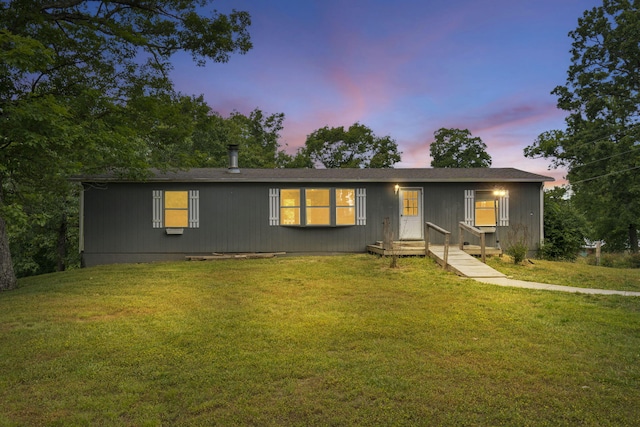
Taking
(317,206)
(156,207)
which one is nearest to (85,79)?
(156,207)

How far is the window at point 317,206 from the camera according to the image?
11875 mm

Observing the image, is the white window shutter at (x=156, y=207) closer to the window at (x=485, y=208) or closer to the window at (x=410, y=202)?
the window at (x=410, y=202)

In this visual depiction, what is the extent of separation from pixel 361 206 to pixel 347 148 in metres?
18.8

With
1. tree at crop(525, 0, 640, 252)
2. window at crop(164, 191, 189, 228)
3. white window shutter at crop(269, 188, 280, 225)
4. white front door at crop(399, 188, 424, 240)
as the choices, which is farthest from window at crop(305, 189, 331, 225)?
tree at crop(525, 0, 640, 252)

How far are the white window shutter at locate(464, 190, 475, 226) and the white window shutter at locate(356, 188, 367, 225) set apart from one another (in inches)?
128

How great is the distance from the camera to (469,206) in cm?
1211

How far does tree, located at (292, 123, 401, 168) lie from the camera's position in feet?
96.8

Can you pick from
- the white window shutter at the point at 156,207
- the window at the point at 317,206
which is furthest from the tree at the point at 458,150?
the white window shutter at the point at 156,207

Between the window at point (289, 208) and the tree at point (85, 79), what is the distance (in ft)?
12.2

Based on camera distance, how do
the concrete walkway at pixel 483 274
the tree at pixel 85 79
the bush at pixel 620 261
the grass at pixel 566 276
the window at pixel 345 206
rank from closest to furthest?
the concrete walkway at pixel 483 274, the tree at pixel 85 79, the grass at pixel 566 276, the window at pixel 345 206, the bush at pixel 620 261

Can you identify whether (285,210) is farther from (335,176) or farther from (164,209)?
(164,209)

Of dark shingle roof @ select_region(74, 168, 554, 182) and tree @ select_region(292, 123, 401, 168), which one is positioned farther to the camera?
tree @ select_region(292, 123, 401, 168)

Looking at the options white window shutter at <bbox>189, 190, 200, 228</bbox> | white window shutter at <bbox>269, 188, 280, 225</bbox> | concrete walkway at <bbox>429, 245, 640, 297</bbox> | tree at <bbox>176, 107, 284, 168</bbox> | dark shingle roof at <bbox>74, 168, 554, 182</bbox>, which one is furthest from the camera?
tree at <bbox>176, 107, 284, 168</bbox>

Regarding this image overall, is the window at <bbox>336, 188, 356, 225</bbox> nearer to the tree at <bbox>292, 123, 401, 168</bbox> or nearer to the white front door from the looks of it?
the white front door
